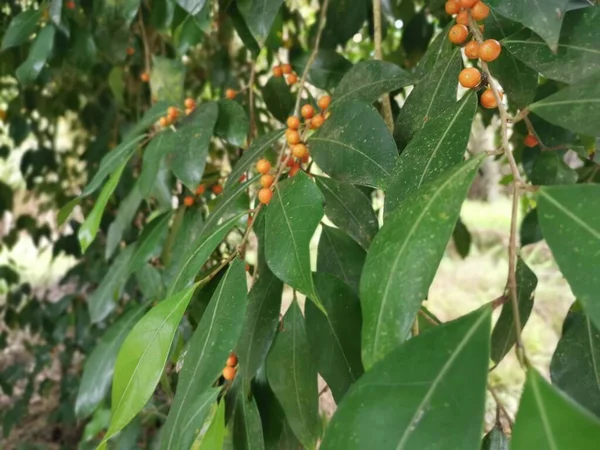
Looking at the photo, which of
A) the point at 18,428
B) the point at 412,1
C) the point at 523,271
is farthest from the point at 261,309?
the point at 18,428

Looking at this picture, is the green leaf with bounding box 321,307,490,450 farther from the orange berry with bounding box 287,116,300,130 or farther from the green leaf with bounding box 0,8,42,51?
the green leaf with bounding box 0,8,42,51

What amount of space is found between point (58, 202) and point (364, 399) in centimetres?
147

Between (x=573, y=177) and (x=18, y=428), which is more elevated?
(x=573, y=177)

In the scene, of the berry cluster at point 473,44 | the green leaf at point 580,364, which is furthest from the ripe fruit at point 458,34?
the green leaf at point 580,364

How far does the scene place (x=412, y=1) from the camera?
93 centimetres

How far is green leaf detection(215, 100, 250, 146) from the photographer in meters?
0.59

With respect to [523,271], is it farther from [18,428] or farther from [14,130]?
[18,428]

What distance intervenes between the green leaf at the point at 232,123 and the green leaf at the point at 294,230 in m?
0.23

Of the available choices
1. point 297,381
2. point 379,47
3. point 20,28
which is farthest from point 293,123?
point 20,28

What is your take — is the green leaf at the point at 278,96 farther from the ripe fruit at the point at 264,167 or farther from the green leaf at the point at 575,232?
the green leaf at the point at 575,232

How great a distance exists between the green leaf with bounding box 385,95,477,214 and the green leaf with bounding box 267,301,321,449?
0.45ft

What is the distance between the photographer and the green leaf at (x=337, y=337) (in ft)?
1.26

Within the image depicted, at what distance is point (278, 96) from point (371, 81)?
0.72 feet

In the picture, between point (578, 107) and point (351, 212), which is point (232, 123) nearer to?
point (351, 212)
